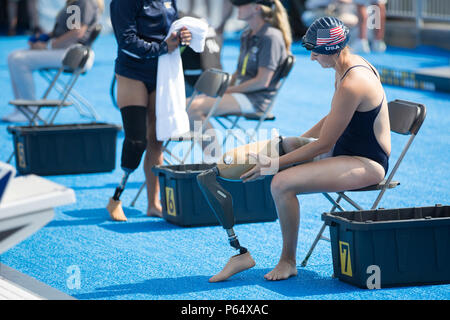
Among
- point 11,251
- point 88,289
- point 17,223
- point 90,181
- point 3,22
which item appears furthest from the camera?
point 3,22

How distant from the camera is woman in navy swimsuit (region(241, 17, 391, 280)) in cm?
421

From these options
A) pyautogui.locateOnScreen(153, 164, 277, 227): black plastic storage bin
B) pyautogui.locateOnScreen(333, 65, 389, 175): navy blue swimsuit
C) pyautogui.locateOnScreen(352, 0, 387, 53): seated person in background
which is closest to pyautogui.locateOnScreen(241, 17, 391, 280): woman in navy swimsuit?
pyautogui.locateOnScreen(333, 65, 389, 175): navy blue swimsuit

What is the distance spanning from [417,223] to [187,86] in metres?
3.62

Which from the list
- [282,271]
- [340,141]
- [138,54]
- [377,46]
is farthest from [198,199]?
[377,46]

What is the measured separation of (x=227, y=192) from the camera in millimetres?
4406

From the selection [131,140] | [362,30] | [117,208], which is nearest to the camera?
[131,140]

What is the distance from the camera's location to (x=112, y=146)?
7.37m

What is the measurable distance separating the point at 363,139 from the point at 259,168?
59cm

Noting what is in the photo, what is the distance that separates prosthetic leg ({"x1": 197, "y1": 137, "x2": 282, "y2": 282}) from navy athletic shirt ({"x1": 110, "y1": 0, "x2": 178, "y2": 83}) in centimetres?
139

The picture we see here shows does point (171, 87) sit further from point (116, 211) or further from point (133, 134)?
point (116, 211)

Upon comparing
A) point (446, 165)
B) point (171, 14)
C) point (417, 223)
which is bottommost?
point (446, 165)

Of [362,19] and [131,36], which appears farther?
[362,19]
